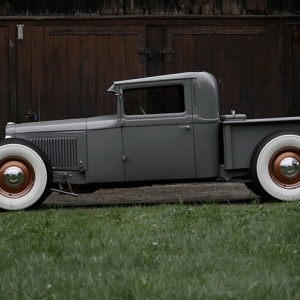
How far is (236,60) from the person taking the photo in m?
11.5

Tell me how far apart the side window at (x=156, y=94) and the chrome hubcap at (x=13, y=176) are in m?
1.26

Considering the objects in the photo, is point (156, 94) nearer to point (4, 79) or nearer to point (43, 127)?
point (43, 127)

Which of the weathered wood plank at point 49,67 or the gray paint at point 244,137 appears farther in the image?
the weathered wood plank at point 49,67

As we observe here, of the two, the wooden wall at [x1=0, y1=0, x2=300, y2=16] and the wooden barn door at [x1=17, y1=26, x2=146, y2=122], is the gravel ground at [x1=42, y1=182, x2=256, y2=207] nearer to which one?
the wooden barn door at [x1=17, y1=26, x2=146, y2=122]

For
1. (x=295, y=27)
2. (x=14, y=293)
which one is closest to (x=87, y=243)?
(x=14, y=293)

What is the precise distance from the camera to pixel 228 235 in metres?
5.39

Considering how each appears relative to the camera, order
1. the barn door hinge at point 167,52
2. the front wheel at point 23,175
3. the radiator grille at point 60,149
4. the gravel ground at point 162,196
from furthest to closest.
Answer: the barn door hinge at point 167,52
the gravel ground at point 162,196
the radiator grille at point 60,149
the front wheel at point 23,175

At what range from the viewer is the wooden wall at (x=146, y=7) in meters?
11.3

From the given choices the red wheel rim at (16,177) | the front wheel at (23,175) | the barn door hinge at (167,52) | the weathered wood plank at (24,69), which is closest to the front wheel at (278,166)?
the front wheel at (23,175)

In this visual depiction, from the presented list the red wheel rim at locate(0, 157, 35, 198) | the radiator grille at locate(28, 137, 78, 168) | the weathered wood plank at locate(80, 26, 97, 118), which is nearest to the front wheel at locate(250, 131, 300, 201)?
the radiator grille at locate(28, 137, 78, 168)

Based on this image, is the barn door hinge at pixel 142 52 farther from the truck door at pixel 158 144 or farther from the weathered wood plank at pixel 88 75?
the truck door at pixel 158 144

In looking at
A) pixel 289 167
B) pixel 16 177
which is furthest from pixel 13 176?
pixel 289 167

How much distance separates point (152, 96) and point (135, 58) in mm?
3496

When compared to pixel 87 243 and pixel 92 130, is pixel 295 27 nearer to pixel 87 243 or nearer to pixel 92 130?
pixel 92 130
